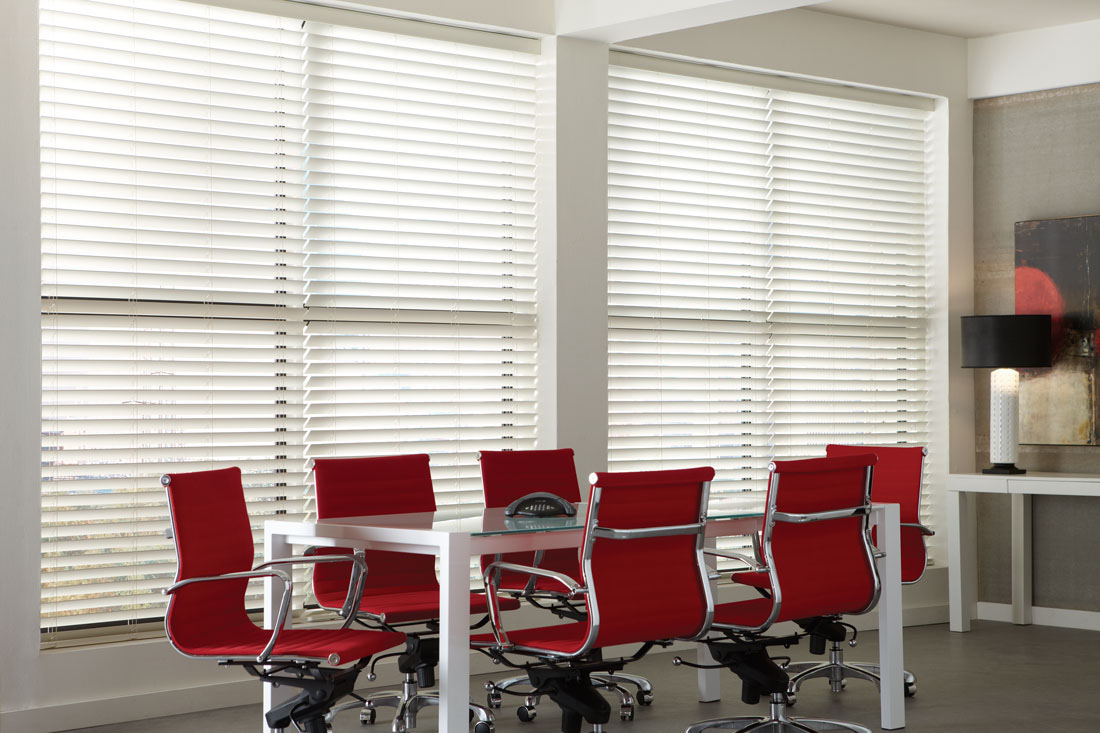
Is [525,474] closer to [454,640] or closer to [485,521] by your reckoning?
[485,521]

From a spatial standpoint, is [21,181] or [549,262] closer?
[21,181]

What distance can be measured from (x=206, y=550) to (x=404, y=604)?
94 cm

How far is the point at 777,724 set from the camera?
489cm

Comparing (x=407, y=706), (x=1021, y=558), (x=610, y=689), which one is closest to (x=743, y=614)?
(x=610, y=689)

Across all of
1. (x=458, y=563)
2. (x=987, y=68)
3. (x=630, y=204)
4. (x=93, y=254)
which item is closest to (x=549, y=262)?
(x=630, y=204)

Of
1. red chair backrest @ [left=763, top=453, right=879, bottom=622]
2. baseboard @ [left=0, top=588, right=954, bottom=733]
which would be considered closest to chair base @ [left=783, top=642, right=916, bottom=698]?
red chair backrest @ [left=763, top=453, right=879, bottom=622]

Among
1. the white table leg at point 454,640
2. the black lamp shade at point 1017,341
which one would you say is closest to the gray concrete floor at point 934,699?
the white table leg at point 454,640

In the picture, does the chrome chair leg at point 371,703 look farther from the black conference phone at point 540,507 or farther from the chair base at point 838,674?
the chair base at point 838,674

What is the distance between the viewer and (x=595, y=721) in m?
4.27

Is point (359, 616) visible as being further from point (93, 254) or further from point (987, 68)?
point (987, 68)

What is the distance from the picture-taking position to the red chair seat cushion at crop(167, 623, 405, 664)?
396 cm

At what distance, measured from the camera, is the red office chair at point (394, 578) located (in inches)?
194

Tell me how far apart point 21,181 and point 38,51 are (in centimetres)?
55

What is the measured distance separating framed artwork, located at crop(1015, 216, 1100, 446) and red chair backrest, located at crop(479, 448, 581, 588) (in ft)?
11.7
